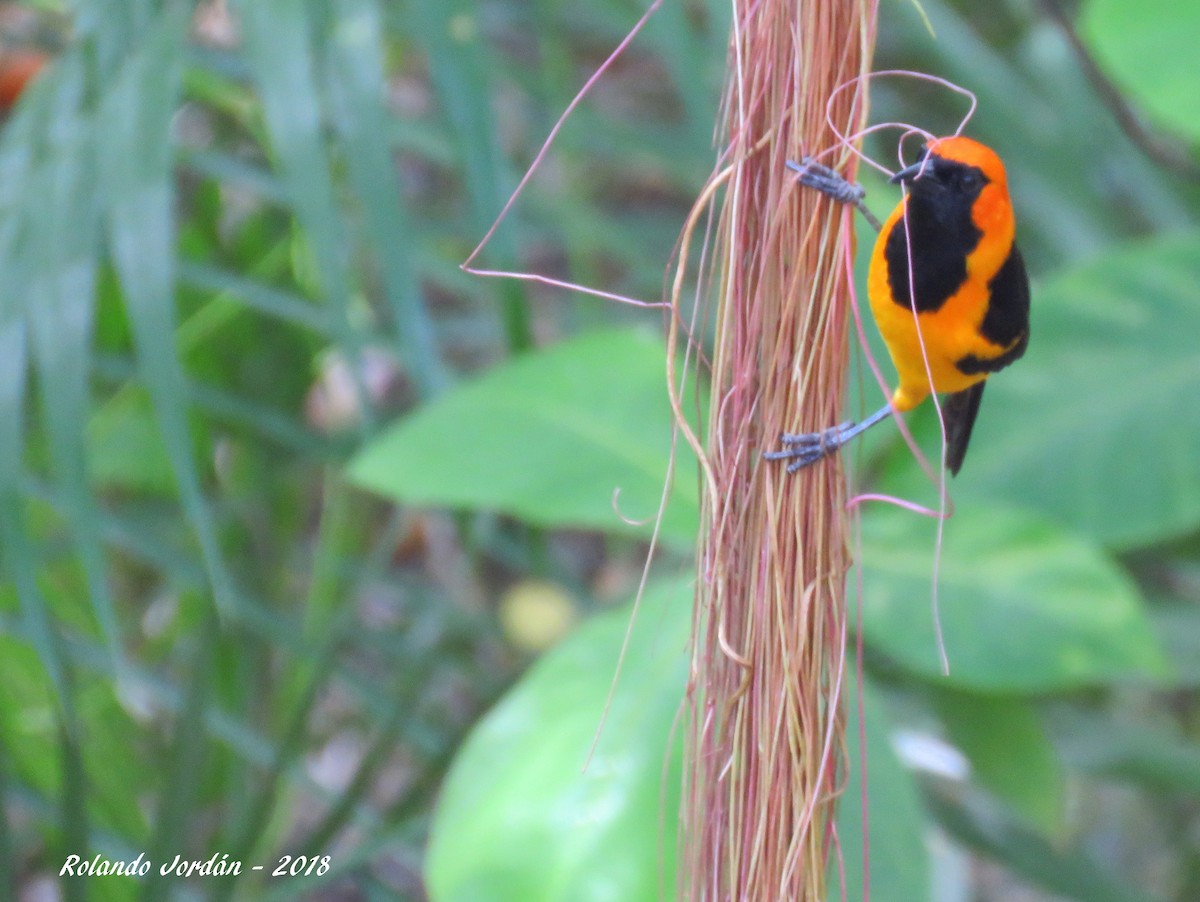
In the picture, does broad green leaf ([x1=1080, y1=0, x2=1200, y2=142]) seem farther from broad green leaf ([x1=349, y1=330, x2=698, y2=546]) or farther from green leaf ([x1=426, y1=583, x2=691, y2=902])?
green leaf ([x1=426, y1=583, x2=691, y2=902])

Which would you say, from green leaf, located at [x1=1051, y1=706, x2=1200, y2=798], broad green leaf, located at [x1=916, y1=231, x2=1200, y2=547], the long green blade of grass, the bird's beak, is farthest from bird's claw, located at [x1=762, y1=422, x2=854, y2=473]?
green leaf, located at [x1=1051, y1=706, x2=1200, y2=798]

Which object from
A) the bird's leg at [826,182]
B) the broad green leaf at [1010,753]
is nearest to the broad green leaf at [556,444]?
the broad green leaf at [1010,753]

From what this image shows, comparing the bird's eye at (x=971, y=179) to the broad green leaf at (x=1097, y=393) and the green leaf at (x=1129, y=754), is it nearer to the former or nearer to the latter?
the broad green leaf at (x=1097, y=393)

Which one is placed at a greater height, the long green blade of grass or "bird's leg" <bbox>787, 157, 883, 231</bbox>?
"bird's leg" <bbox>787, 157, 883, 231</bbox>

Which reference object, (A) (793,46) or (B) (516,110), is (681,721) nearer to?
(A) (793,46)

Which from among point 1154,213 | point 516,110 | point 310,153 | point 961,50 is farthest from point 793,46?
point 516,110

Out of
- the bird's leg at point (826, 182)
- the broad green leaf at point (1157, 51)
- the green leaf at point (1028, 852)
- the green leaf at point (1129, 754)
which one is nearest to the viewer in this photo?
the bird's leg at point (826, 182)
